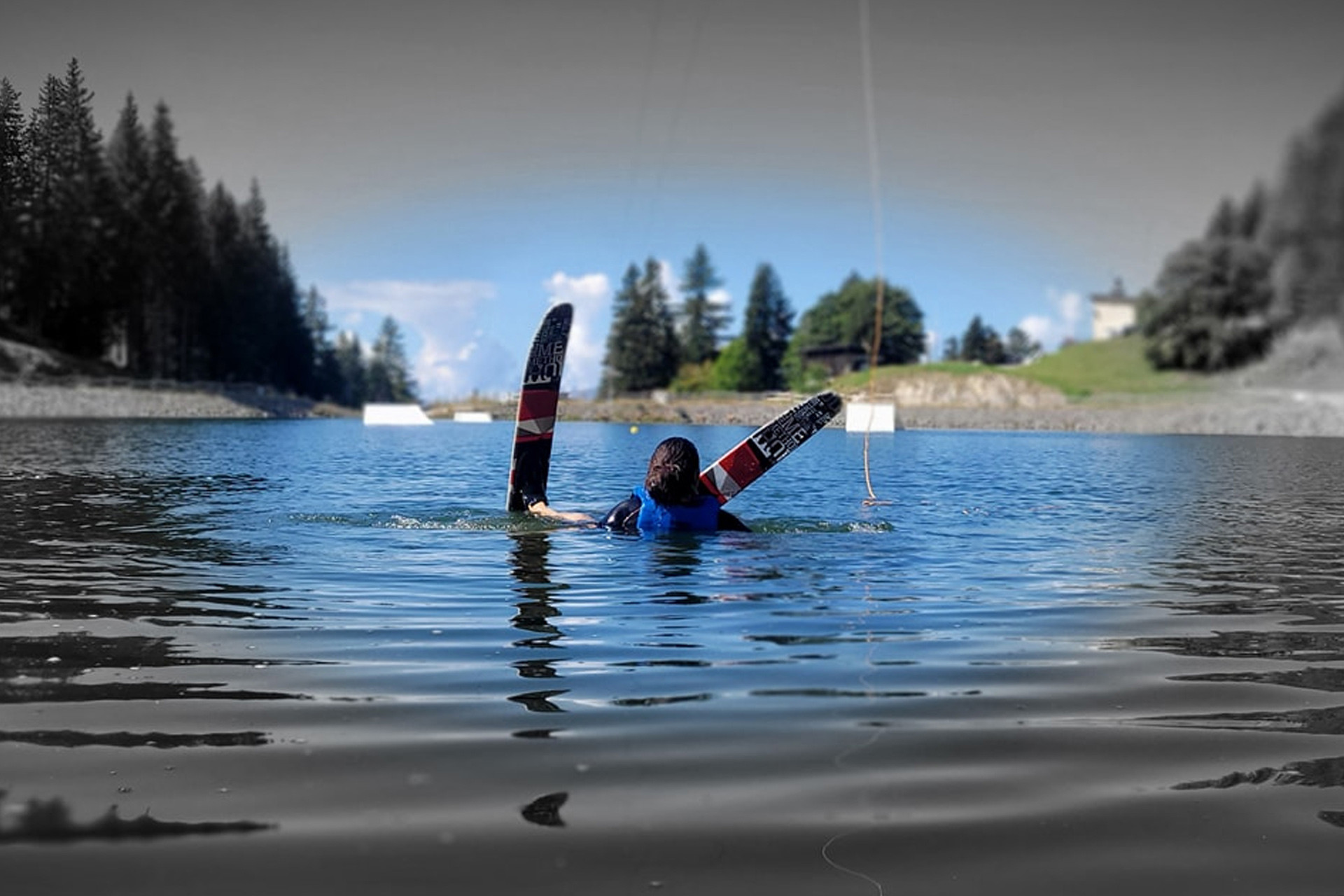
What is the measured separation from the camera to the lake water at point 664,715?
354cm

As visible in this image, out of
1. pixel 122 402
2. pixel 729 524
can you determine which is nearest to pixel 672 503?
pixel 729 524

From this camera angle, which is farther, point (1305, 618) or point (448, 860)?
point (1305, 618)

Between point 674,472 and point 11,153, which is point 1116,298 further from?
point 674,472

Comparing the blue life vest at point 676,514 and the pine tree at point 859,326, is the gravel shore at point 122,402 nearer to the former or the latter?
the pine tree at point 859,326

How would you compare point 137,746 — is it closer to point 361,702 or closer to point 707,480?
point 361,702

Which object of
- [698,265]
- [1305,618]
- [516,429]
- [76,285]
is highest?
[698,265]

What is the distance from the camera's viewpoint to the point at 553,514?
1393cm

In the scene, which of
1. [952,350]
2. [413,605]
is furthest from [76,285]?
[952,350]

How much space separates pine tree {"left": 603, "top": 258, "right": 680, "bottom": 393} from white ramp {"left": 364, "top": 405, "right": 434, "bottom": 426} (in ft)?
73.7

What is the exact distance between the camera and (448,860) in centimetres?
349

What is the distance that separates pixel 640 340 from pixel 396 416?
2741 cm

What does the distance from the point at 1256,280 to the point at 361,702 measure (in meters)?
4.30

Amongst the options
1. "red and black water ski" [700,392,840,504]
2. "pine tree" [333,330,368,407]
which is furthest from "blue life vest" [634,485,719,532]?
"pine tree" [333,330,368,407]

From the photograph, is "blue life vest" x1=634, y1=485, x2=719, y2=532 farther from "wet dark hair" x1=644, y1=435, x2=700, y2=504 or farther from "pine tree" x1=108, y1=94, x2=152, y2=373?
"pine tree" x1=108, y1=94, x2=152, y2=373
